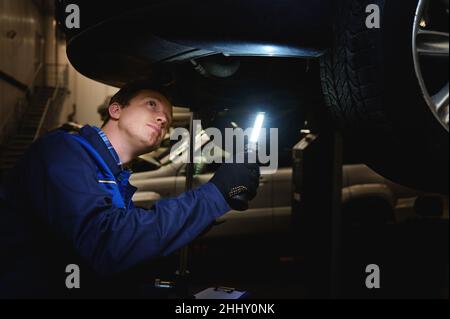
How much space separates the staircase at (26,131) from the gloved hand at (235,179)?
20.2 ft

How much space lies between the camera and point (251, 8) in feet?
3.94

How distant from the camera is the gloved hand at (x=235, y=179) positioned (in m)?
1.18

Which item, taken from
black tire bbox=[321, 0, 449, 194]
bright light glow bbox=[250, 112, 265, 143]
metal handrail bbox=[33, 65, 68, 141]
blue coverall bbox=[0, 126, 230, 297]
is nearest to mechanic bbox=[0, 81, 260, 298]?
blue coverall bbox=[0, 126, 230, 297]

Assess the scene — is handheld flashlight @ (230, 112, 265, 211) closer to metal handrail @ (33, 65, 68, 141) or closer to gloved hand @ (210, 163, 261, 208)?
gloved hand @ (210, 163, 261, 208)

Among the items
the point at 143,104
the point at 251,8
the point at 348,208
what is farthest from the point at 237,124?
the point at 348,208

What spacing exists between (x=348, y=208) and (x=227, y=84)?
10.7 ft

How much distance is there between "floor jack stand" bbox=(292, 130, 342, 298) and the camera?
8.45 feet

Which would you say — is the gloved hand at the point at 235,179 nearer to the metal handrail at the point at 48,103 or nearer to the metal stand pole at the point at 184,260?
the metal stand pole at the point at 184,260

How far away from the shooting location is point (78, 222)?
1.02 m

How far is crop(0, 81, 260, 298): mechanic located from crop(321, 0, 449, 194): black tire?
1.43 ft

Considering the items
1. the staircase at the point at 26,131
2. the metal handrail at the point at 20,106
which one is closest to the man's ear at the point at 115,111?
the staircase at the point at 26,131
